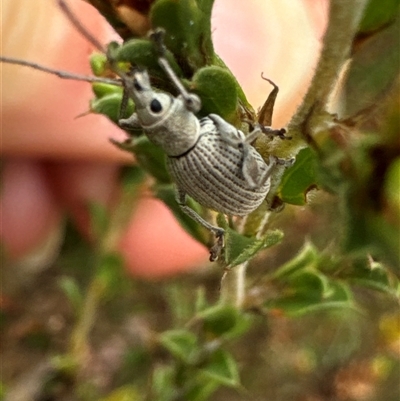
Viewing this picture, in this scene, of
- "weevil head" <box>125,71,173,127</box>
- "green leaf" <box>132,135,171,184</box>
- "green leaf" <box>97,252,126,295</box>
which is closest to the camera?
"weevil head" <box>125,71,173,127</box>

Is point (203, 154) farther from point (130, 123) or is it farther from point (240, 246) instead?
point (240, 246)

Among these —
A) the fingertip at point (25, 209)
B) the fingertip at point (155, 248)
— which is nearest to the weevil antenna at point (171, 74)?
the fingertip at point (155, 248)

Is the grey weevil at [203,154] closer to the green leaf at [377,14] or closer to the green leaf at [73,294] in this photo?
the green leaf at [377,14]

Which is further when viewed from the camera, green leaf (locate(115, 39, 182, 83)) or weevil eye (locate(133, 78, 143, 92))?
weevil eye (locate(133, 78, 143, 92))

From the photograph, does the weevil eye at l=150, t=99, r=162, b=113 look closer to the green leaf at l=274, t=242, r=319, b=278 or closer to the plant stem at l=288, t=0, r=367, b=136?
the plant stem at l=288, t=0, r=367, b=136

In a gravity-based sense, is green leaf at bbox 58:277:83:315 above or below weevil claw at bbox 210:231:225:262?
below

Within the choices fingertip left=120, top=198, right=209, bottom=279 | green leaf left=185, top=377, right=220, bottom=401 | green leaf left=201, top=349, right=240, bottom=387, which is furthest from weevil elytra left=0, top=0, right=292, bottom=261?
fingertip left=120, top=198, right=209, bottom=279

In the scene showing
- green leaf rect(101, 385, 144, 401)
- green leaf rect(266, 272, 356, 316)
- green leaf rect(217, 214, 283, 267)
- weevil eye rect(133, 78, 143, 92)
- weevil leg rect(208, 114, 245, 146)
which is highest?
weevil eye rect(133, 78, 143, 92)
